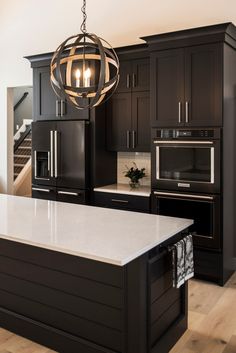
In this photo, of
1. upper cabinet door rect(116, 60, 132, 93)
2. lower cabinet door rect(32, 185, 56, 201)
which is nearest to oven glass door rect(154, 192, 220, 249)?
upper cabinet door rect(116, 60, 132, 93)

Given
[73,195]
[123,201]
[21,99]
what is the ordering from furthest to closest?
1. [21,99]
2. [73,195]
3. [123,201]

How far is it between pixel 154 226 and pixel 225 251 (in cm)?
164

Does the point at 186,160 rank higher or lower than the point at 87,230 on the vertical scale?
higher

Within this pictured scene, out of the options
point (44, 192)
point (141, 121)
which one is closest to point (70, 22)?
point (141, 121)

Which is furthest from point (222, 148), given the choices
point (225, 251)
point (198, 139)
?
point (225, 251)

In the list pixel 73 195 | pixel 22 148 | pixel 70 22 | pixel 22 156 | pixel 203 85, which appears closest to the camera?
pixel 203 85

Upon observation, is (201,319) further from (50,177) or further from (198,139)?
(50,177)

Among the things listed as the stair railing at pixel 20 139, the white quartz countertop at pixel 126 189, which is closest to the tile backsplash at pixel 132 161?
the white quartz countertop at pixel 126 189

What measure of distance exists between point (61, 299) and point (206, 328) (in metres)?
1.26

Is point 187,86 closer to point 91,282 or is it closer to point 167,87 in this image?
point 167,87

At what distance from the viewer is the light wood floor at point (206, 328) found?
280cm

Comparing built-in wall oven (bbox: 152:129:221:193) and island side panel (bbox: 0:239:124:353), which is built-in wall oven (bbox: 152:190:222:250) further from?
island side panel (bbox: 0:239:124:353)

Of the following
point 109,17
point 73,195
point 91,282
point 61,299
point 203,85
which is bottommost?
point 61,299

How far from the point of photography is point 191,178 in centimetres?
408
